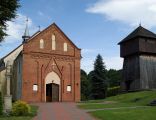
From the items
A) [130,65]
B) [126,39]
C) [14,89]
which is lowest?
[14,89]

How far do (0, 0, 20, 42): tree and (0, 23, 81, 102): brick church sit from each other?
65.7 feet

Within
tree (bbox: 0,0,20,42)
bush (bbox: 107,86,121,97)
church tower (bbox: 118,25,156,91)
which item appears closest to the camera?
tree (bbox: 0,0,20,42)

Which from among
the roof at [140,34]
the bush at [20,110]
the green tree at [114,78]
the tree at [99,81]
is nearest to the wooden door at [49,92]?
the roof at [140,34]

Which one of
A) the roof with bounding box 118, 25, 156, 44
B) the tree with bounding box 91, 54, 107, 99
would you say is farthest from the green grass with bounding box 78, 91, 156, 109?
the tree with bounding box 91, 54, 107, 99

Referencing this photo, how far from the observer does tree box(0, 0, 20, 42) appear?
78.1 ft

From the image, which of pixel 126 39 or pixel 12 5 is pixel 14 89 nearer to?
pixel 126 39

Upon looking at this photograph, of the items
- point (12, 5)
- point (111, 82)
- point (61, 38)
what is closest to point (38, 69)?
point (61, 38)

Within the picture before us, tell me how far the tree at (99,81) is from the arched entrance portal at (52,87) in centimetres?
2531

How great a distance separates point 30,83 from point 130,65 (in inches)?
740

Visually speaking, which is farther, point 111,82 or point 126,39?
point 111,82

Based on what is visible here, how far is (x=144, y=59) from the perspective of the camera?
53.9 metres

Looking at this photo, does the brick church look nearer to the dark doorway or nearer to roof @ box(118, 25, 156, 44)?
the dark doorway

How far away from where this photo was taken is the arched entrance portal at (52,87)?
45.6 meters

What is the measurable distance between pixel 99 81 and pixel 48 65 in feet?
88.2
